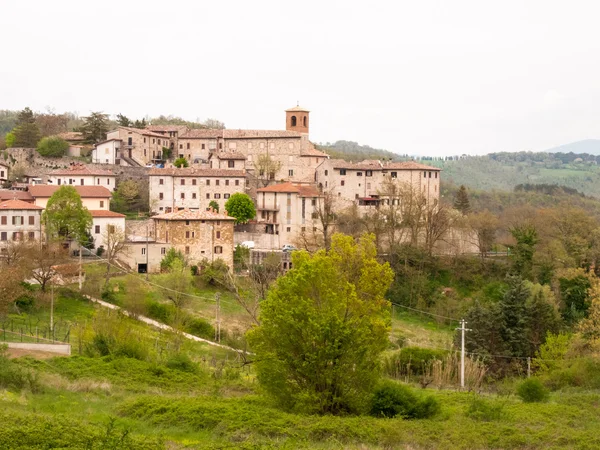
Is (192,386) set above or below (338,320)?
below

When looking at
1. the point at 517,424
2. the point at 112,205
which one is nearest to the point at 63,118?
the point at 112,205

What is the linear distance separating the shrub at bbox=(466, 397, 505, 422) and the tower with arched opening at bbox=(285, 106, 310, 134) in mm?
49574

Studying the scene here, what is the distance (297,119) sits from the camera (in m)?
70.6

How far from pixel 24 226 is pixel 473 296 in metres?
26.6

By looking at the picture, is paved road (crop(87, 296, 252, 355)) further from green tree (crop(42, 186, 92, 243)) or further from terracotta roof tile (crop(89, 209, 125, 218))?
terracotta roof tile (crop(89, 209, 125, 218))

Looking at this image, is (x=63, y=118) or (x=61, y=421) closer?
(x=61, y=421)

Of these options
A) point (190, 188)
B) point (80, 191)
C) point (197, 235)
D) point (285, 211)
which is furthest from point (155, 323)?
point (190, 188)

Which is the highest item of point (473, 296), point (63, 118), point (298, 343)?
point (63, 118)

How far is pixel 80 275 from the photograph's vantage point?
4238cm

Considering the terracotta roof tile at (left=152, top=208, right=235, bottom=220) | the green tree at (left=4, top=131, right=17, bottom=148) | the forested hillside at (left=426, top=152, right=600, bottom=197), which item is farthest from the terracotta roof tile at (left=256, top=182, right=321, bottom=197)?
the forested hillside at (left=426, top=152, right=600, bottom=197)

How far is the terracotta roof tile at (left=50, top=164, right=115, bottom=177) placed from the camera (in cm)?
5722

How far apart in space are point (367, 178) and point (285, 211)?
864cm

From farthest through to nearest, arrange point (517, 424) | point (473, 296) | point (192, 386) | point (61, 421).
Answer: point (473, 296) < point (192, 386) < point (517, 424) < point (61, 421)

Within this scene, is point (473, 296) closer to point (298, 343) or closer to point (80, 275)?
point (80, 275)
